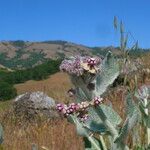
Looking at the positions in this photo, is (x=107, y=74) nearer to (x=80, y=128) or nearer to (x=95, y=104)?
(x=95, y=104)

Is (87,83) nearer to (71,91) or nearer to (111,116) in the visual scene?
(71,91)

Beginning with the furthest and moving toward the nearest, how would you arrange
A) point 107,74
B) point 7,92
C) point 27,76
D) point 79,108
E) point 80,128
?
point 27,76
point 7,92
point 80,128
point 79,108
point 107,74

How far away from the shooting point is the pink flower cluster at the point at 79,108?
254cm

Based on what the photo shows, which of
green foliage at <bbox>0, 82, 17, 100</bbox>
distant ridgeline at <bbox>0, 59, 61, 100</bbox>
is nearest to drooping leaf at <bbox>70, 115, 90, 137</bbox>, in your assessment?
green foliage at <bbox>0, 82, 17, 100</bbox>

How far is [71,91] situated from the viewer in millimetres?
2711

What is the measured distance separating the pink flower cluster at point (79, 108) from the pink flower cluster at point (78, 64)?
0.16 metres

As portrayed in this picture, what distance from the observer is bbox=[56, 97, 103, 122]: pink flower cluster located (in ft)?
8.34

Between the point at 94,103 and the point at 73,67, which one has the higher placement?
the point at 73,67

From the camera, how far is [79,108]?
2748mm

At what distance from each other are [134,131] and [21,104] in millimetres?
15577

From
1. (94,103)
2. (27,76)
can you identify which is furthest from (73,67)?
(27,76)

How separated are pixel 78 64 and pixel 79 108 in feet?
1.08

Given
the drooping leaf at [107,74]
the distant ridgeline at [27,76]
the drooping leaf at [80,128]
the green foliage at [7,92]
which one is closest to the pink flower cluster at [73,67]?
the drooping leaf at [107,74]

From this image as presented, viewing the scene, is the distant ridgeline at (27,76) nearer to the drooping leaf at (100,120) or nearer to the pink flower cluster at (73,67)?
the drooping leaf at (100,120)
